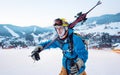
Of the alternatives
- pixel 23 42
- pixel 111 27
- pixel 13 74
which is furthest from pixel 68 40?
pixel 111 27

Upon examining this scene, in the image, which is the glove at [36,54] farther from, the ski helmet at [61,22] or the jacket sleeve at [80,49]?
the jacket sleeve at [80,49]

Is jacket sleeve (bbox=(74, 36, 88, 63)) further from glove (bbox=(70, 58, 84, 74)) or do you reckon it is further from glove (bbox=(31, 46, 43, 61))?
glove (bbox=(31, 46, 43, 61))

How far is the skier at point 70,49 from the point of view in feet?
13.9

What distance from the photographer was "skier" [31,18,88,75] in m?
4.25

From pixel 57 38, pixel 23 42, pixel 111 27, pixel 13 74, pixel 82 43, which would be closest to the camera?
pixel 82 43

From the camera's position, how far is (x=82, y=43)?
→ 426 centimetres

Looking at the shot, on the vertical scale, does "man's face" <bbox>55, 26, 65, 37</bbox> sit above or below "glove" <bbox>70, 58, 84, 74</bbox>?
above

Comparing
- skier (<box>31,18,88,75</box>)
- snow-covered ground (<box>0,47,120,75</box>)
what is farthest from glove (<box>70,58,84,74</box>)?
snow-covered ground (<box>0,47,120,75</box>)

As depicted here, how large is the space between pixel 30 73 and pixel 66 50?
11.4ft

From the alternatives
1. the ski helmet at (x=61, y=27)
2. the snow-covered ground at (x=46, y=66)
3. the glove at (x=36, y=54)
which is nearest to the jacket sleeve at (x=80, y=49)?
the ski helmet at (x=61, y=27)

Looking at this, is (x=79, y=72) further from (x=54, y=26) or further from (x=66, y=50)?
(x=54, y=26)

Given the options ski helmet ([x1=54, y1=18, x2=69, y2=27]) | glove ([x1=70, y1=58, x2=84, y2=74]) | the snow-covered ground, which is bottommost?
the snow-covered ground

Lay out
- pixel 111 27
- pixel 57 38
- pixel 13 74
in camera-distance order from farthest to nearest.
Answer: pixel 111 27 → pixel 13 74 → pixel 57 38

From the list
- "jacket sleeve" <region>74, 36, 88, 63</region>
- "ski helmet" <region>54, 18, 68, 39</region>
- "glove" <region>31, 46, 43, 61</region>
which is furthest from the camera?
"glove" <region>31, 46, 43, 61</region>
